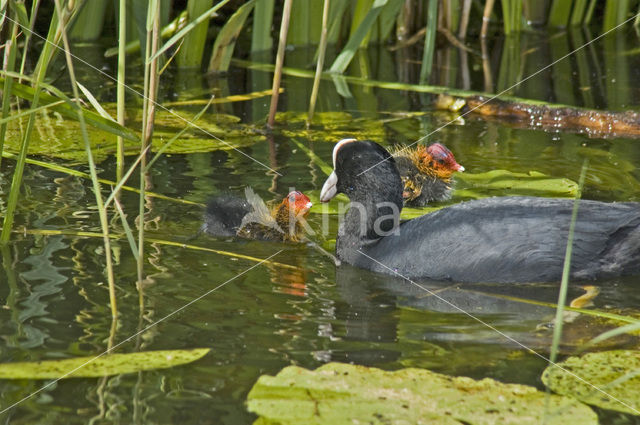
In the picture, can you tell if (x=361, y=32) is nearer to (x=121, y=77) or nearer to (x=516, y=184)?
(x=516, y=184)

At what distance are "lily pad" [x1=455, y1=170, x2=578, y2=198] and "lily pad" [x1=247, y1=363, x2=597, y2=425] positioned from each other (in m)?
2.08

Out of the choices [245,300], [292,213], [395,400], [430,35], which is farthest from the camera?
[430,35]

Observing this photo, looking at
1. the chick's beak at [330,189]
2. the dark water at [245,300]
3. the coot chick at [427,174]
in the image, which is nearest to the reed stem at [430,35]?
the dark water at [245,300]

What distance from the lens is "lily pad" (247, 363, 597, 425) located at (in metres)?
2.63

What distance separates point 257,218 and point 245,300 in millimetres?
910

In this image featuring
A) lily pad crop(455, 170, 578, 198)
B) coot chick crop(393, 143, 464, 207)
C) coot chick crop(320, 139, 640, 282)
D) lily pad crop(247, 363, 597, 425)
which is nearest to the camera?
lily pad crop(247, 363, 597, 425)

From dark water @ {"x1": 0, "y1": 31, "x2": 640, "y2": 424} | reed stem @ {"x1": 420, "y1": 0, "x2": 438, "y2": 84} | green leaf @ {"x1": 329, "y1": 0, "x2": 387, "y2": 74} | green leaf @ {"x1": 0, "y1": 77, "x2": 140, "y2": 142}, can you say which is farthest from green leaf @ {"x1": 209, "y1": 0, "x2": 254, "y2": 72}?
green leaf @ {"x1": 0, "y1": 77, "x2": 140, "y2": 142}

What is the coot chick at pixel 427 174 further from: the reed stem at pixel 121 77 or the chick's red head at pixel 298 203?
the reed stem at pixel 121 77

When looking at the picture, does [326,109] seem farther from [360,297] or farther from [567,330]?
[567,330]

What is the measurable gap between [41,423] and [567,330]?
185cm

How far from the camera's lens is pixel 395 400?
2732 millimetres

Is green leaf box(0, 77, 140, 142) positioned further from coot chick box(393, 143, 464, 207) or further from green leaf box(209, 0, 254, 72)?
green leaf box(209, 0, 254, 72)

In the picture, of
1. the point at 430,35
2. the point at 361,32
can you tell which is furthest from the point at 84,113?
the point at 430,35

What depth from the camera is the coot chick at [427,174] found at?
4973 mm
